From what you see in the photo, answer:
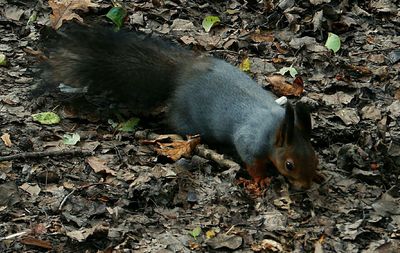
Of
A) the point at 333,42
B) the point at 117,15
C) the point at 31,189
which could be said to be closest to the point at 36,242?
the point at 31,189

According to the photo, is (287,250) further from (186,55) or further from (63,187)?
(186,55)

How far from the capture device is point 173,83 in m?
4.82

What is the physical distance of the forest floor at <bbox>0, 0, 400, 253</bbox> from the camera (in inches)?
149

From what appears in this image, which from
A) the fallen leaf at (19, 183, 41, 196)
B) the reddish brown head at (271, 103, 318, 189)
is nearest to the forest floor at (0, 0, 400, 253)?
the fallen leaf at (19, 183, 41, 196)

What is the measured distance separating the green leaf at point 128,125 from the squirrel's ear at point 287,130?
40.9 inches

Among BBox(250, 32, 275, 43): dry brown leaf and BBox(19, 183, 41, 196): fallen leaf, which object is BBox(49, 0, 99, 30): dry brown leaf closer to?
BBox(250, 32, 275, 43): dry brown leaf

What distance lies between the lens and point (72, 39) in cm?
481

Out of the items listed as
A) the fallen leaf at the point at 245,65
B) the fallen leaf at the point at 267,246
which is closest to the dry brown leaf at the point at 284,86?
the fallen leaf at the point at 245,65

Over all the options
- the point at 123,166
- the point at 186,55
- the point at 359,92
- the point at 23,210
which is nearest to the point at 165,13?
the point at 186,55

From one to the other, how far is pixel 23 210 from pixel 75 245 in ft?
1.37

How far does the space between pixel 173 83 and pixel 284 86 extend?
3.01ft

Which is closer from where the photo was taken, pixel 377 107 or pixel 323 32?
pixel 377 107

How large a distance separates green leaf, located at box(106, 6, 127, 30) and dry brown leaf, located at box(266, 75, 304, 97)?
1363 mm

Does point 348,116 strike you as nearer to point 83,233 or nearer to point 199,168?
point 199,168
